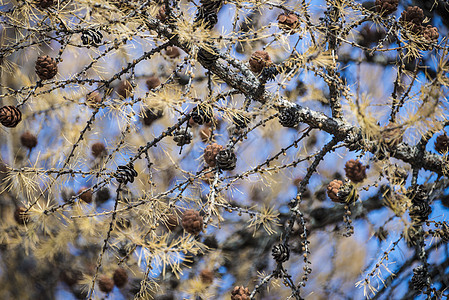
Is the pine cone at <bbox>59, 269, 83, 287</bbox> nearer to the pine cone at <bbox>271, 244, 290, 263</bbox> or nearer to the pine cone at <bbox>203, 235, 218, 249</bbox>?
the pine cone at <bbox>203, 235, 218, 249</bbox>

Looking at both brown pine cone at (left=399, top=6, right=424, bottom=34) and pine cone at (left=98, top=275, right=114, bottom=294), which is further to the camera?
pine cone at (left=98, top=275, right=114, bottom=294)

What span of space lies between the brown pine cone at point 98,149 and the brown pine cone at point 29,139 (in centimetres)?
16

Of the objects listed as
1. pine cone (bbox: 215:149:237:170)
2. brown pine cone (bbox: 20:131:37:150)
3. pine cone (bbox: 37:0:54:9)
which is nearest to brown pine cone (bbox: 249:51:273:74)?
pine cone (bbox: 215:149:237:170)

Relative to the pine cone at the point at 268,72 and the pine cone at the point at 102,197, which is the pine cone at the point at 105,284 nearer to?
the pine cone at the point at 102,197

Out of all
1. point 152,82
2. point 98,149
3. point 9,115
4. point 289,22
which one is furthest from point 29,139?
point 289,22

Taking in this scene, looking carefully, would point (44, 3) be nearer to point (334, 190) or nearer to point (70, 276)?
point (334, 190)

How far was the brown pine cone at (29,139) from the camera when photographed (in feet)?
3.19

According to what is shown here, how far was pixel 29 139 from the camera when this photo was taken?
3.19ft

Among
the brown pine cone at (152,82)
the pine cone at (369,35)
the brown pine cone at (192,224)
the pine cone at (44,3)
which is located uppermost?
the pine cone at (44,3)

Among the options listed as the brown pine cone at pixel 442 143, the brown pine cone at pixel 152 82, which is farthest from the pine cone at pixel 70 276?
the brown pine cone at pixel 442 143

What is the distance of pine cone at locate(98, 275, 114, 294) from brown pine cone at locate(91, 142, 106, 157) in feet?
0.88

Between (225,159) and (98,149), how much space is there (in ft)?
1.63

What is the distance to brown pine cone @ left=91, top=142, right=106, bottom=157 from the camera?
36.4 inches

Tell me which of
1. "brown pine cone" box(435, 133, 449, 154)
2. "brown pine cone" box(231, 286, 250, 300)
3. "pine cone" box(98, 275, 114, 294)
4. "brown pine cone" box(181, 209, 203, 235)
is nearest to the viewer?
"brown pine cone" box(181, 209, 203, 235)
